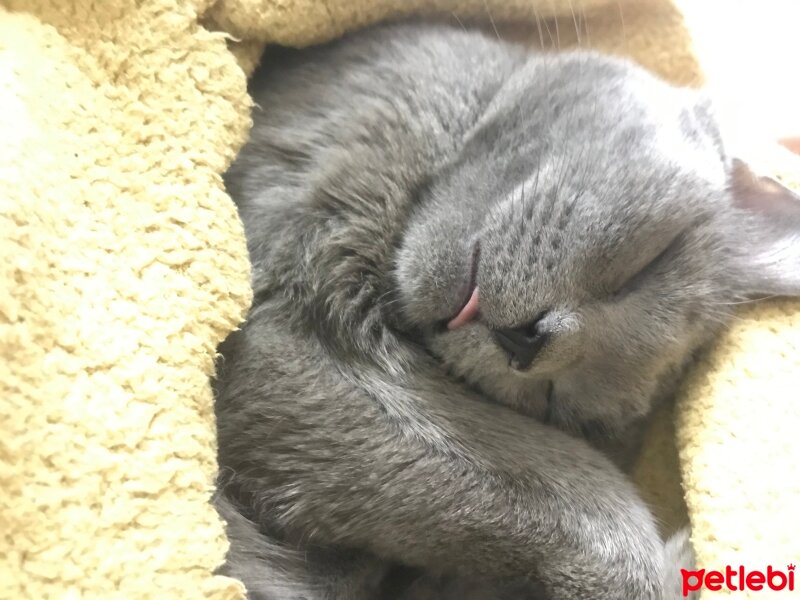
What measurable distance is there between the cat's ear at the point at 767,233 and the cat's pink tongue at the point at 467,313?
1.25ft

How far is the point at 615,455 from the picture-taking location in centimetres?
109

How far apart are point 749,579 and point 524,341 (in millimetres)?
350

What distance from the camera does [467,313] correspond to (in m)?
0.90

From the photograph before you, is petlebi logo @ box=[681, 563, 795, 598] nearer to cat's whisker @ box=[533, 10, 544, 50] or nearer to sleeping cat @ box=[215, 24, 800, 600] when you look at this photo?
sleeping cat @ box=[215, 24, 800, 600]

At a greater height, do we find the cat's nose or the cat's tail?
the cat's nose

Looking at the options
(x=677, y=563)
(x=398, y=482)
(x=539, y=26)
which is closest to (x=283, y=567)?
(x=398, y=482)

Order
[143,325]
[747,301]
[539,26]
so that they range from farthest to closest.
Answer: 1. [539,26]
2. [747,301]
3. [143,325]

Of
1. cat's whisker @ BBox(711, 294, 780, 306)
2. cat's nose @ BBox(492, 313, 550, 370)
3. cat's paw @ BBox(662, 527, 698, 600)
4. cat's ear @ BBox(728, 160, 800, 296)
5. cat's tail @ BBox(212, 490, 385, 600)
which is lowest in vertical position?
cat's paw @ BBox(662, 527, 698, 600)

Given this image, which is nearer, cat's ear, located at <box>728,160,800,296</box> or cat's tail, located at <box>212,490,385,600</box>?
cat's tail, located at <box>212,490,385,600</box>

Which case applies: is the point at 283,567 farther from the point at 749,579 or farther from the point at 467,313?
the point at 749,579

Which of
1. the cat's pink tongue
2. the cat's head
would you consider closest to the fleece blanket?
the cat's head

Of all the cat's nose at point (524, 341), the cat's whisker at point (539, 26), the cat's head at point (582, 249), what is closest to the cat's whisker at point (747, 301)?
the cat's head at point (582, 249)

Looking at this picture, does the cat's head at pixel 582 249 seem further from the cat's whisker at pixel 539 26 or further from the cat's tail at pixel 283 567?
the cat's tail at pixel 283 567

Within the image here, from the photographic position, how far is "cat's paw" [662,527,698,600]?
93 cm
